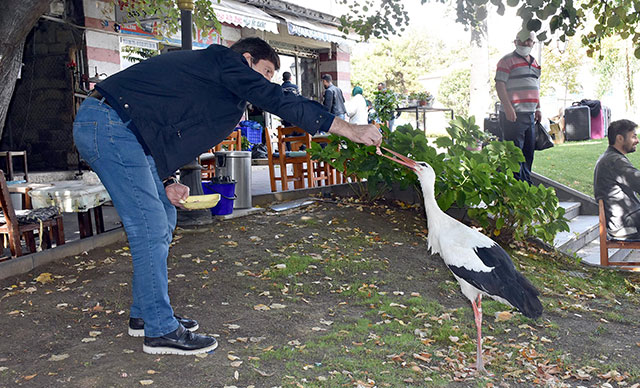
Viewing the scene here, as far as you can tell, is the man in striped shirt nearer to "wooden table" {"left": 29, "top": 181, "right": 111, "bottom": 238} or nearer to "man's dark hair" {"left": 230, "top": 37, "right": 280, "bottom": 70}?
"man's dark hair" {"left": 230, "top": 37, "right": 280, "bottom": 70}

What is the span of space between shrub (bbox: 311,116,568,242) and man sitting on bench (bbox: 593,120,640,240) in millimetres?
630

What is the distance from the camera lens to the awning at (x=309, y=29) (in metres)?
13.4

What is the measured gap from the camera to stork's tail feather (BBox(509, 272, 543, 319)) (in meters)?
3.58

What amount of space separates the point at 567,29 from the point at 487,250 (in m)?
1.79

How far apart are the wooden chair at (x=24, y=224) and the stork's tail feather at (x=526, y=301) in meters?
4.35

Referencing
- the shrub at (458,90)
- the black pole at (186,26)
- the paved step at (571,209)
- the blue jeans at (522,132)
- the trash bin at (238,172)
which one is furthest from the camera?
the shrub at (458,90)

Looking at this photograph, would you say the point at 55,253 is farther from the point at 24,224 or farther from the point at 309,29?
the point at 309,29

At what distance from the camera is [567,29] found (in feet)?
14.0

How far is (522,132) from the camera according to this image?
7.73 m

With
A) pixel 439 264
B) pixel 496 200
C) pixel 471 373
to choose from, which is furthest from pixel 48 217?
pixel 496 200

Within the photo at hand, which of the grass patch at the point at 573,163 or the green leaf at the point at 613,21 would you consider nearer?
the green leaf at the point at 613,21

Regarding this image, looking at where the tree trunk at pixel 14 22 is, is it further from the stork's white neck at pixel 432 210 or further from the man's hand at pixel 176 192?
the stork's white neck at pixel 432 210

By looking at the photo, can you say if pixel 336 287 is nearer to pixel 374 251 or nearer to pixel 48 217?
pixel 374 251

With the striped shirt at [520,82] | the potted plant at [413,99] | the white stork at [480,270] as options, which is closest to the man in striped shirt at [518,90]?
the striped shirt at [520,82]
